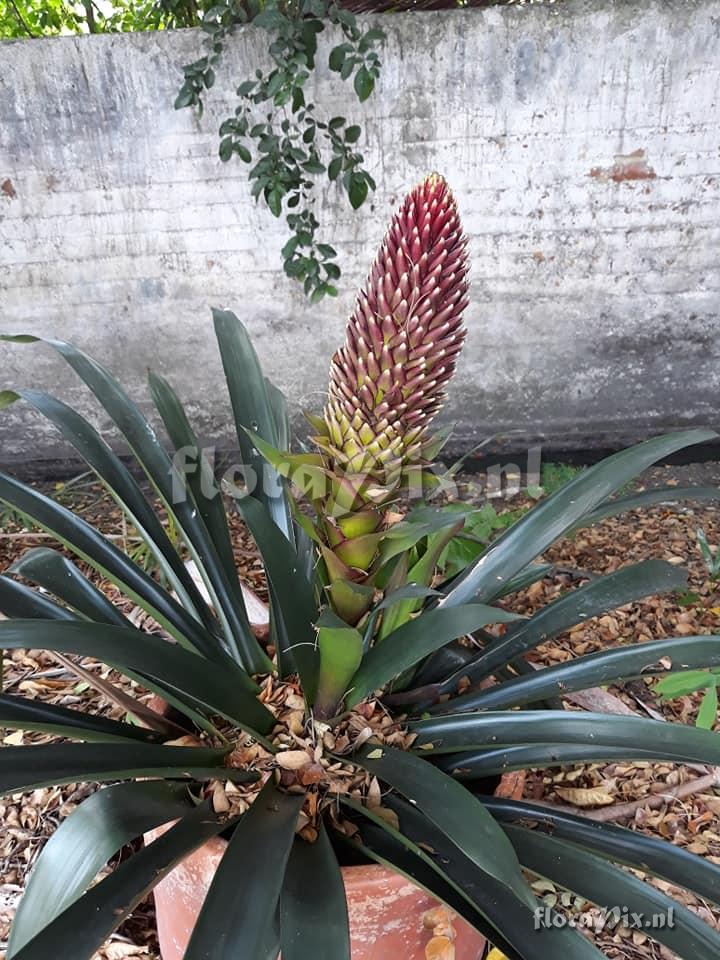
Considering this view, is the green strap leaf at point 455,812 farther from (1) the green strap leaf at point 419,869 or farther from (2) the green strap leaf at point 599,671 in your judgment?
(2) the green strap leaf at point 599,671

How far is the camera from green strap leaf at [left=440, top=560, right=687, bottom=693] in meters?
0.91

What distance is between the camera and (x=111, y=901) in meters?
0.62

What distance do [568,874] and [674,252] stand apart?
2.40m

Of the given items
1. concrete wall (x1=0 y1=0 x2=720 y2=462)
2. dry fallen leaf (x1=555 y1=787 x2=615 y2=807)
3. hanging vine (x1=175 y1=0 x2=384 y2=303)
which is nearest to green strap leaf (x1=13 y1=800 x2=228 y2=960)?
dry fallen leaf (x1=555 y1=787 x2=615 y2=807)

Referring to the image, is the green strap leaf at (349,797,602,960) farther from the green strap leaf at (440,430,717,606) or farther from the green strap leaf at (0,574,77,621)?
the green strap leaf at (0,574,77,621)

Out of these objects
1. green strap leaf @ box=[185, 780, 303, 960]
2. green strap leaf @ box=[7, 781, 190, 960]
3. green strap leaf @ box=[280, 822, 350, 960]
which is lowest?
green strap leaf @ box=[280, 822, 350, 960]

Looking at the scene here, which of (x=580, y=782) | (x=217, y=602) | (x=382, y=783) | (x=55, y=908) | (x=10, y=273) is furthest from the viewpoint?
(x=10, y=273)

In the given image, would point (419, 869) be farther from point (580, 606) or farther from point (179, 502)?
point (179, 502)

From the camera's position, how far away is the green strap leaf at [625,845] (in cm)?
71

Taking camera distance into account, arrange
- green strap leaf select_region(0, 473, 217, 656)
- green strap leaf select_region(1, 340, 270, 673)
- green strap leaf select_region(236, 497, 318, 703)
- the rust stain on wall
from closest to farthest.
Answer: green strap leaf select_region(236, 497, 318, 703) → green strap leaf select_region(0, 473, 217, 656) → green strap leaf select_region(1, 340, 270, 673) → the rust stain on wall

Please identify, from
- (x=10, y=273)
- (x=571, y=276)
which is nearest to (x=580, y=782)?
(x=571, y=276)

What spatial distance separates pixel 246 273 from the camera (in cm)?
252

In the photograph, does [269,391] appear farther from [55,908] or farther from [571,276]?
[571,276]

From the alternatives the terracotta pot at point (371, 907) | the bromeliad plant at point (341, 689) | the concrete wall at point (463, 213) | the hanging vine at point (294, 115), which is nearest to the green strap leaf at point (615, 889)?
the bromeliad plant at point (341, 689)
